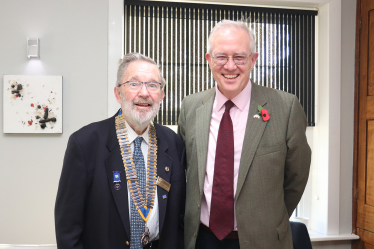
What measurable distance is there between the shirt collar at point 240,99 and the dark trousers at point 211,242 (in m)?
0.75

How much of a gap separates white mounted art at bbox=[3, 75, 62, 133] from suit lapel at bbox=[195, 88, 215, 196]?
2.02 metres

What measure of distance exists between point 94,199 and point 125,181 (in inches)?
6.8

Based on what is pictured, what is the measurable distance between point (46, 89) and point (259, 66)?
2.37 metres

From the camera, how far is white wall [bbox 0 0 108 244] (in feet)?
11.7

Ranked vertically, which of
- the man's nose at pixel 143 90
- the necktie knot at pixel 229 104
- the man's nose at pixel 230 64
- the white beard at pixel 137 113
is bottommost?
the white beard at pixel 137 113

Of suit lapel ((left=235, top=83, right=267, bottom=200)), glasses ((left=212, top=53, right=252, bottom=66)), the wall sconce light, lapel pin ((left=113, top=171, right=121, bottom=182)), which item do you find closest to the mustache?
lapel pin ((left=113, top=171, right=121, bottom=182))

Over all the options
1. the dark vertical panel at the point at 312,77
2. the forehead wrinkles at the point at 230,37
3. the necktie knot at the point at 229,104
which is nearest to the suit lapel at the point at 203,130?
the necktie knot at the point at 229,104

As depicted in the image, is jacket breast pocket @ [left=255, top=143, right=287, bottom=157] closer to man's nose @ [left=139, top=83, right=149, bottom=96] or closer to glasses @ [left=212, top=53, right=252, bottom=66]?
glasses @ [left=212, top=53, right=252, bottom=66]

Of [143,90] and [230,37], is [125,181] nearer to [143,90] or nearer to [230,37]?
[143,90]

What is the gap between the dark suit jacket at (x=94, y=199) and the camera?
167 centimetres

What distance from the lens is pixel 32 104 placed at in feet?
11.8

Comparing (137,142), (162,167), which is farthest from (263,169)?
(137,142)

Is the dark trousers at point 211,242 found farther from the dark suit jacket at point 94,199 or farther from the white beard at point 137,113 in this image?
the white beard at point 137,113

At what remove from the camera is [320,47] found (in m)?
4.08
